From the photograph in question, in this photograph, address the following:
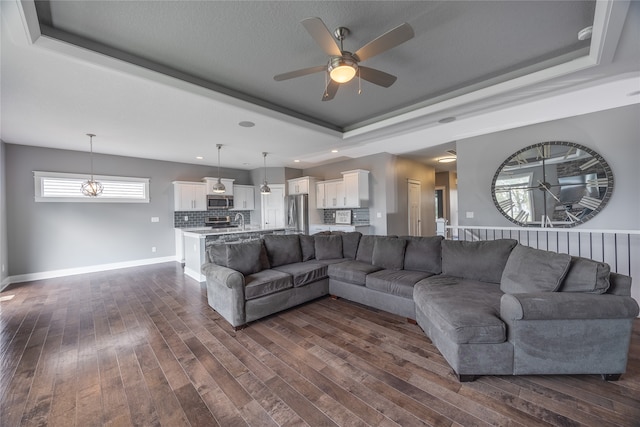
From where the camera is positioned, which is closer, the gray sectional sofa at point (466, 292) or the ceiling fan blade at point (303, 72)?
the gray sectional sofa at point (466, 292)

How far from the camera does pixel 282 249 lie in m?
3.95

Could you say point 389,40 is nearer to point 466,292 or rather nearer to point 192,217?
point 466,292

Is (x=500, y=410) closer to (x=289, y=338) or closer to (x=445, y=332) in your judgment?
(x=445, y=332)

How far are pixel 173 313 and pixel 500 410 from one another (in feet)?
11.4

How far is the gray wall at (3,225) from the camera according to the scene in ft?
14.9

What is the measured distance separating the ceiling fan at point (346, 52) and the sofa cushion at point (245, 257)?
2124 mm

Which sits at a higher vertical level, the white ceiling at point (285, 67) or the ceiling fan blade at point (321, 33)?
the white ceiling at point (285, 67)

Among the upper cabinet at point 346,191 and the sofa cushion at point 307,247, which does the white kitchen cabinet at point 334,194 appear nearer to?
the upper cabinet at point 346,191

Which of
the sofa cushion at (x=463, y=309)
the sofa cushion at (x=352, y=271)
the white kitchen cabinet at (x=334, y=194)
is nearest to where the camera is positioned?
the sofa cushion at (x=463, y=309)

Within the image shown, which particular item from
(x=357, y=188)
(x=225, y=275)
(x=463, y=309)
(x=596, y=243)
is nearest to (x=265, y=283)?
(x=225, y=275)

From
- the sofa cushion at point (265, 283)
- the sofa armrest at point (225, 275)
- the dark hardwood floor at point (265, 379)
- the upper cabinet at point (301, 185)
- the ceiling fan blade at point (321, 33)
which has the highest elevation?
the ceiling fan blade at point (321, 33)

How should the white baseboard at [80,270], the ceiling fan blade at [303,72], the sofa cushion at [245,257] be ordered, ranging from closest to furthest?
the ceiling fan blade at [303,72], the sofa cushion at [245,257], the white baseboard at [80,270]

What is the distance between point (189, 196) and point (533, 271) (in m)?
7.14

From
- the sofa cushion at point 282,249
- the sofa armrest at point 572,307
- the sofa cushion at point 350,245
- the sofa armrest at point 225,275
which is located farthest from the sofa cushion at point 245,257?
the sofa armrest at point 572,307
